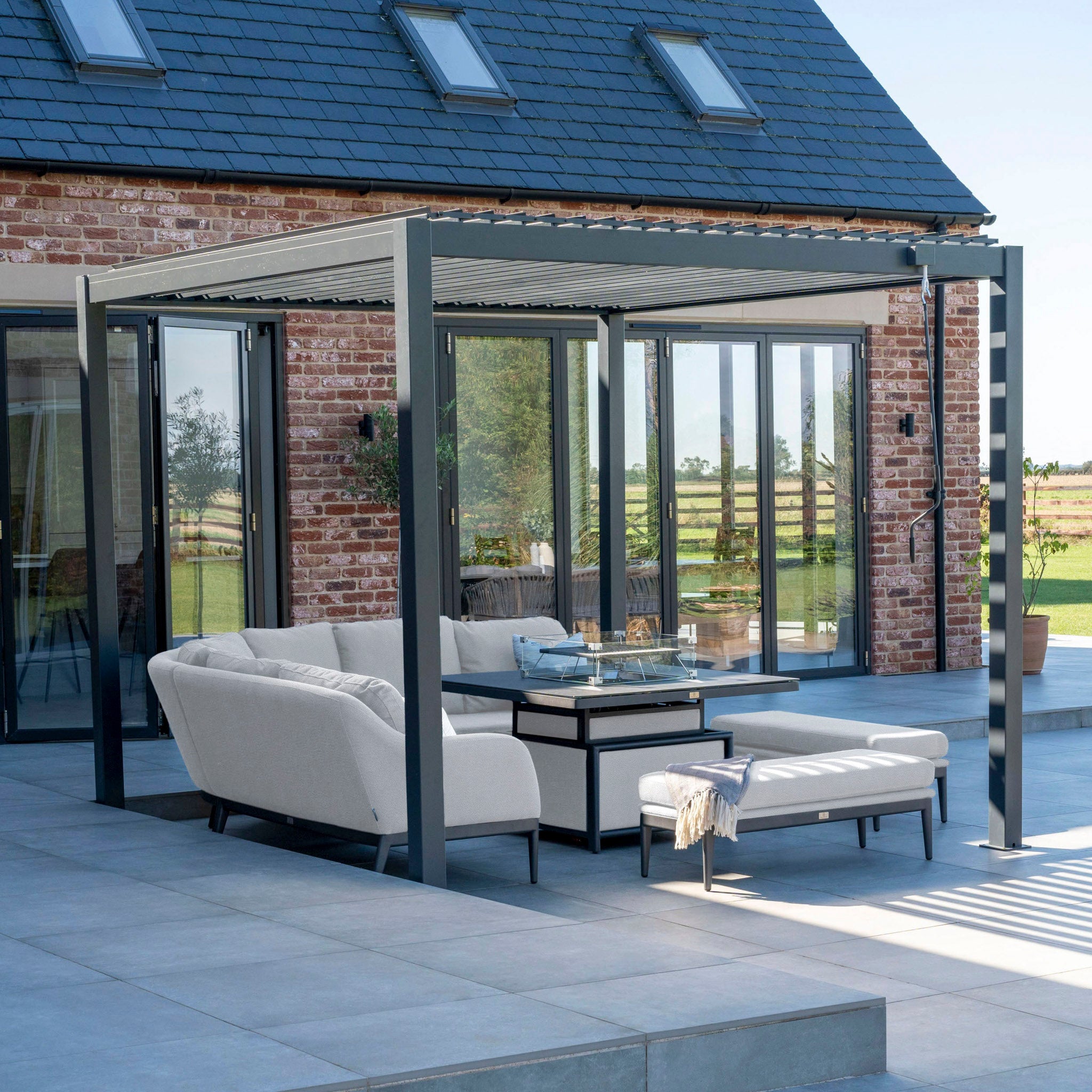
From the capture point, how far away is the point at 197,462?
9.84 m

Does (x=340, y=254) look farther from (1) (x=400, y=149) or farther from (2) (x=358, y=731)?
(1) (x=400, y=149)

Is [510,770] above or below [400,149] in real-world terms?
below

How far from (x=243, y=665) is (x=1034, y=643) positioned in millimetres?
7174

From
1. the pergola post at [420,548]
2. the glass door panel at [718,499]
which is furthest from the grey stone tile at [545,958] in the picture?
the glass door panel at [718,499]

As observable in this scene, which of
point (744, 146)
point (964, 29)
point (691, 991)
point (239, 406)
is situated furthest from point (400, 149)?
point (964, 29)

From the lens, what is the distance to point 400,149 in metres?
10.4

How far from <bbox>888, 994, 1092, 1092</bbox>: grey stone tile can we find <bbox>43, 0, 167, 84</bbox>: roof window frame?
747 cm

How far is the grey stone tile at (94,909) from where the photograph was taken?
5.19m

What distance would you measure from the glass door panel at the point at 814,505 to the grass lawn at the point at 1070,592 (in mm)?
1489

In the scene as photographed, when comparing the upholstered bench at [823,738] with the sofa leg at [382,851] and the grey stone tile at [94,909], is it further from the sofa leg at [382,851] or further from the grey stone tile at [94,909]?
the grey stone tile at [94,909]

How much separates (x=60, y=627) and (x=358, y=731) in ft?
13.1

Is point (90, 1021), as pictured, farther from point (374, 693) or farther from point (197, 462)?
point (197, 462)

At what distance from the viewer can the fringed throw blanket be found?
636cm

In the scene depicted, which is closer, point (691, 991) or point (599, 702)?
point (691, 991)
